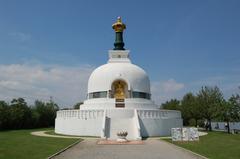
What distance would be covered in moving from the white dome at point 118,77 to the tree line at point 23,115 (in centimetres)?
2058

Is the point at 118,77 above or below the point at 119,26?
below

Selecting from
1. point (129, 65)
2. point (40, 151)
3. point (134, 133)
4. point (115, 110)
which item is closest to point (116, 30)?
point (129, 65)

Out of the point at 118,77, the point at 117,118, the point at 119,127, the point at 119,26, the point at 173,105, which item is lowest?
the point at 119,127

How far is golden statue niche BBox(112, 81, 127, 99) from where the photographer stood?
3378cm

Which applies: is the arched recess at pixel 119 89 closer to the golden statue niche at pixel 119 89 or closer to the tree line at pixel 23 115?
the golden statue niche at pixel 119 89

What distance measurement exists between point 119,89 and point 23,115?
2597cm

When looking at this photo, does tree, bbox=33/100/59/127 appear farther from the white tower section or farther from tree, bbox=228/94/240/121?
tree, bbox=228/94/240/121

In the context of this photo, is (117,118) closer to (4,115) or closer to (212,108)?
(212,108)

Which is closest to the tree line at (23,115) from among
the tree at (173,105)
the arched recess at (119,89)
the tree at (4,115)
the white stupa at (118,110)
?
the tree at (4,115)

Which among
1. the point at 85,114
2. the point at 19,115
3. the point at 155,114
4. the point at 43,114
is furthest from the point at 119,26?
the point at 43,114

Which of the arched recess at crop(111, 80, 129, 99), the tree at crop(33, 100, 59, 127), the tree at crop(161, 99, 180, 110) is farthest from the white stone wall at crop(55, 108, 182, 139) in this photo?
the tree at crop(161, 99, 180, 110)

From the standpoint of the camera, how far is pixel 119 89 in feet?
112

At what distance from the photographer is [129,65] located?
36.4 meters

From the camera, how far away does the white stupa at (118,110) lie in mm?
28047
